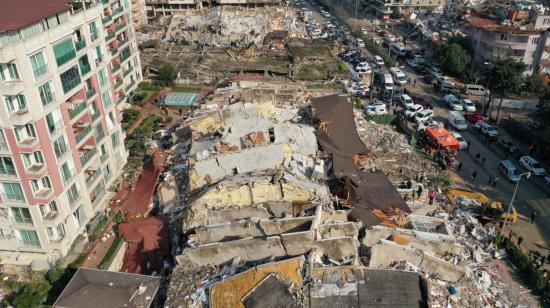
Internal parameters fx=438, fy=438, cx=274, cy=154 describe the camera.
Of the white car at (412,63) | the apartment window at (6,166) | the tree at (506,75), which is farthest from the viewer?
the white car at (412,63)

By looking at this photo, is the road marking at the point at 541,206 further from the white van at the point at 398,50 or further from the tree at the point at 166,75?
the tree at the point at 166,75

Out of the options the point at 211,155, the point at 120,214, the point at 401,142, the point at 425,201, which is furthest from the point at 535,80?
the point at 120,214

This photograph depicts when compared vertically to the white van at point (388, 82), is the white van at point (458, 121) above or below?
below

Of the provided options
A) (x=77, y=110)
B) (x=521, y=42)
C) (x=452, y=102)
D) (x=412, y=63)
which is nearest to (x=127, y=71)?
(x=77, y=110)

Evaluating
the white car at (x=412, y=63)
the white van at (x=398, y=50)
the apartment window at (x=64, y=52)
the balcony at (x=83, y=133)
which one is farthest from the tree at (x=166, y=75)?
the white van at (x=398, y=50)

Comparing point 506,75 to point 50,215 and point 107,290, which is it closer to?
point 107,290

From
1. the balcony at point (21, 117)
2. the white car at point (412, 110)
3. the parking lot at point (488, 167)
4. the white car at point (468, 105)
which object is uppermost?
the balcony at point (21, 117)

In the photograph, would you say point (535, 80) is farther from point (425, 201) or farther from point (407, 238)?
point (407, 238)
